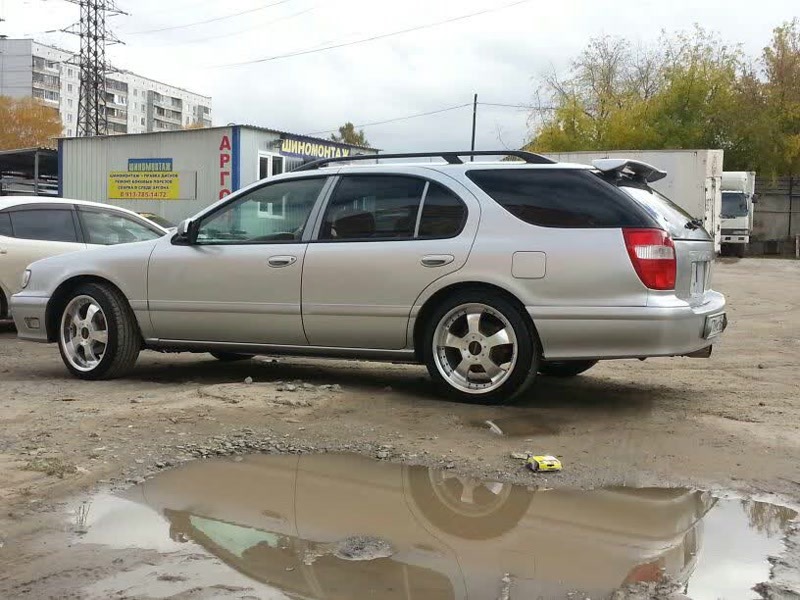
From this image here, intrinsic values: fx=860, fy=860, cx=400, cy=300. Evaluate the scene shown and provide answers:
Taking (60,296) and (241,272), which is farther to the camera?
(60,296)

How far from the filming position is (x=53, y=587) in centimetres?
285

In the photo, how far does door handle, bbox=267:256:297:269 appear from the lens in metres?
5.98

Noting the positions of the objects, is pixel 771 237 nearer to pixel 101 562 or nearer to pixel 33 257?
pixel 33 257

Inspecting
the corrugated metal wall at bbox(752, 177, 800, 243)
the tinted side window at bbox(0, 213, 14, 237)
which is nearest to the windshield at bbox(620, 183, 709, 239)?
the tinted side window at bbox(0, 213, 14, 237)

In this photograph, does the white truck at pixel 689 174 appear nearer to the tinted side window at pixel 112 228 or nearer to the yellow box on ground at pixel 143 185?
the yellow box on ground at pixel 143 185

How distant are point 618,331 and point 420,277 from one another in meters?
1.30

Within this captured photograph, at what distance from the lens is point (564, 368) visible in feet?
22.0

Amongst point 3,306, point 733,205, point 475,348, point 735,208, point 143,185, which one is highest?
point 733,205

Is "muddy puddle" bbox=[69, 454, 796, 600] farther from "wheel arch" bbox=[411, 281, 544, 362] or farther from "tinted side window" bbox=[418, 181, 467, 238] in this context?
"tinted side window" bbox=[418, 181, 467, 238]

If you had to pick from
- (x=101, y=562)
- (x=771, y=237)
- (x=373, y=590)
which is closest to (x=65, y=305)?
(x=101, y=562)

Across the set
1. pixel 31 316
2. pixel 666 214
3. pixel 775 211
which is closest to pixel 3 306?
pixel 31 316

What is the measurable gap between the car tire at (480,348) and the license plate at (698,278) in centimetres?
107

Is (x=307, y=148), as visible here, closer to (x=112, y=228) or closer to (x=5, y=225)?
(x=112, y=228)

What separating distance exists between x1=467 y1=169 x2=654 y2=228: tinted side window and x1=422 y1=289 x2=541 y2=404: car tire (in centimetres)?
60
